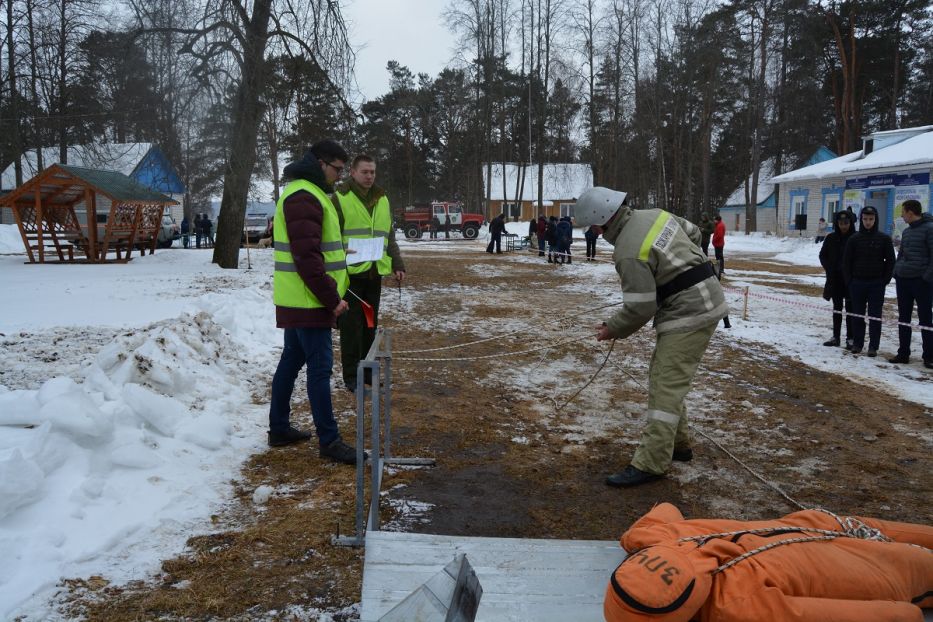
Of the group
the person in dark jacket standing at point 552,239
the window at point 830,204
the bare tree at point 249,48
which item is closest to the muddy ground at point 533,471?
the bare tree at point 249,48

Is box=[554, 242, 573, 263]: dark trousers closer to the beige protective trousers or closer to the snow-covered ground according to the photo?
the snow-covered ground

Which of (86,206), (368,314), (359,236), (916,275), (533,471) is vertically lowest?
(533,471)

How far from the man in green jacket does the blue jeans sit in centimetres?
142

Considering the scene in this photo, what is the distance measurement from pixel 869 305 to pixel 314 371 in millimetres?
6993

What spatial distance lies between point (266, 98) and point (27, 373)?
10.9m

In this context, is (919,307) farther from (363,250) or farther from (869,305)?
(363,250)

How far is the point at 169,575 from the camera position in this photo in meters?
2.99

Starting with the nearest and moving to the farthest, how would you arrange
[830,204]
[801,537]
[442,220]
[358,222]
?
[801,537], [358,222], [830,204], [442,220]

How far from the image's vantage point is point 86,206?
18.4m

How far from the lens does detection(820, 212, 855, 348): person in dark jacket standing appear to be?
8656 millimetres

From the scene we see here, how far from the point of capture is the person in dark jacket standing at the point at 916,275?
7.62m

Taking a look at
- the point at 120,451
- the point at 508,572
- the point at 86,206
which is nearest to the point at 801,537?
the point at 508,572

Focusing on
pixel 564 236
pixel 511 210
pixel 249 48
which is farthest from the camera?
pixel 511 210

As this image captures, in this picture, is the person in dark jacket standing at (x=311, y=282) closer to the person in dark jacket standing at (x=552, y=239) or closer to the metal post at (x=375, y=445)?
the metal post at (x=375, y=445)
